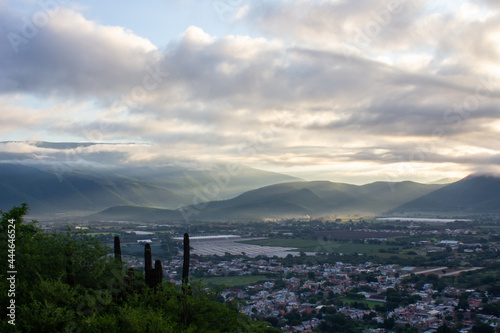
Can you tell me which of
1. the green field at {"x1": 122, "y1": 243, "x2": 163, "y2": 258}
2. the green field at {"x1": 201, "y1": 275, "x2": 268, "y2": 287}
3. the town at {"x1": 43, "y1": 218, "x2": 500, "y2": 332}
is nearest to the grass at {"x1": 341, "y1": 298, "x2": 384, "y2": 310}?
the town at {"x1": 43, "y1": 218, "x2": 500, "y2": 332}

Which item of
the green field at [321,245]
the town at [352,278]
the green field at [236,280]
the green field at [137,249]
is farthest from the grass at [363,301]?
the green field at [321,245]

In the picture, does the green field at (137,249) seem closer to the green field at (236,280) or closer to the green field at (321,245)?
the green field at (236,280)

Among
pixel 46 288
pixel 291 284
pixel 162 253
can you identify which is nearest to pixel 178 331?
pixel 46 288

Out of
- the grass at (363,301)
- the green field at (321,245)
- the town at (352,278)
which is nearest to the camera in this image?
the town at (352,278)

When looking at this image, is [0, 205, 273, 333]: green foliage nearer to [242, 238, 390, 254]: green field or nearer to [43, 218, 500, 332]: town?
[43, 218, 500, 332]: town

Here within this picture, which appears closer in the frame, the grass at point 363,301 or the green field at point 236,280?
the grass at point 363,301

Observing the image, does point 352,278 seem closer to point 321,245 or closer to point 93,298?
point 321,245

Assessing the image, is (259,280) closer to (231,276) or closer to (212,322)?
(231,276)
